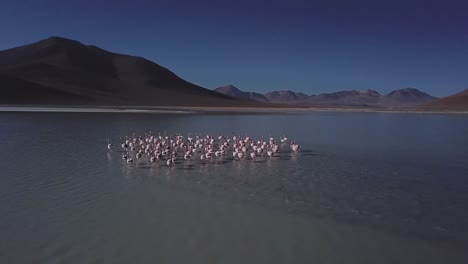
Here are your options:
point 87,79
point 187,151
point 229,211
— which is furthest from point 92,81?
point 229,211

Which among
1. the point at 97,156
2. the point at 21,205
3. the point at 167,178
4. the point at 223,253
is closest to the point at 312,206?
the point at 223,253

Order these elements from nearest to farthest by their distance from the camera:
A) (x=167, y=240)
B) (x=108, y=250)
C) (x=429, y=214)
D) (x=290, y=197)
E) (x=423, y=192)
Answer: (x=108, y=250) < (x=167, y=240) < (x=429, y=214) < (x=290, y=197) < (x=423, y=192)

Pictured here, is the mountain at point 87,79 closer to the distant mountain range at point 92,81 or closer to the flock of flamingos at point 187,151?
the distant mountain range at point 92,81

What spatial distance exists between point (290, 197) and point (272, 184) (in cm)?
136

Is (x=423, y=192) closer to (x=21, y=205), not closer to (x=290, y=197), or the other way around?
(x=290, y=197)

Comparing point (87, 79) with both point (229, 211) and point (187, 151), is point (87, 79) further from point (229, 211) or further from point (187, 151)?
point (229, 211)

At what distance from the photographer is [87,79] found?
120625 millimetres

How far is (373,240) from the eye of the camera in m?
6.88

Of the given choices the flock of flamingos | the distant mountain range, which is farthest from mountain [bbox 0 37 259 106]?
the flock of flamingos

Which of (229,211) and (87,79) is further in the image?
(87,79)

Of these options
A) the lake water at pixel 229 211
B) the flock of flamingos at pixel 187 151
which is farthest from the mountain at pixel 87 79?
the lake water at pixel 229 211

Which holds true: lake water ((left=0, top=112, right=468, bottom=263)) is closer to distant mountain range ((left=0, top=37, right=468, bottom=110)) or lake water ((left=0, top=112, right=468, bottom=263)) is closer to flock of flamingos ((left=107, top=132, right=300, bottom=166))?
flock of flamingos ((left=107, top=132, right=300, bottom=166))

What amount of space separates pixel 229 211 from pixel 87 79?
121 m

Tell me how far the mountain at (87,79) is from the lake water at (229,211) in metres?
70.9
